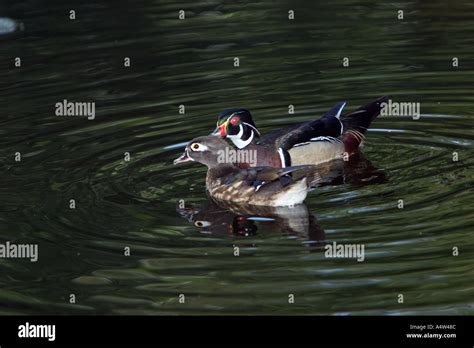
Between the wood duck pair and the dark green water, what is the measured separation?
248mm

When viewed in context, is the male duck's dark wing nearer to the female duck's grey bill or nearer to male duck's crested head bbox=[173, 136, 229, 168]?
male duck's crested head bbox=[173, 136, 229, 168]

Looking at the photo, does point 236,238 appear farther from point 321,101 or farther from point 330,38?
point 330,38

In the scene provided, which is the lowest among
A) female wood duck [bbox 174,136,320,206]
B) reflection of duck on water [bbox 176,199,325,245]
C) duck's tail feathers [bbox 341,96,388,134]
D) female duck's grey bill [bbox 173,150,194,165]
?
reflection of duck on water [bbox 176,199,325,245]

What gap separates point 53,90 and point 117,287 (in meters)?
7.61

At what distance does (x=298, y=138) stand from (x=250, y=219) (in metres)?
2.31

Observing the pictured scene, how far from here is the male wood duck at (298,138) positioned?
14172 mm

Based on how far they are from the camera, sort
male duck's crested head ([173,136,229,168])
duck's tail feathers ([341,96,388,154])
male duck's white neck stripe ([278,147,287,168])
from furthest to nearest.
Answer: duck's tail feathers ([341,96,388,154]) → male duck's white neck stripe ([278,147,287,168]) → male duck's crested head ([173,136,229,168])

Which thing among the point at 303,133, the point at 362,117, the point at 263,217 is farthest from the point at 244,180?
the point at 362,117

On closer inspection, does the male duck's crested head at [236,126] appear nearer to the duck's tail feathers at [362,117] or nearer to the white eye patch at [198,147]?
the white eye patch at [198,147]

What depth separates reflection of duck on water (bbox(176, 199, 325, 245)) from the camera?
38.1 ft

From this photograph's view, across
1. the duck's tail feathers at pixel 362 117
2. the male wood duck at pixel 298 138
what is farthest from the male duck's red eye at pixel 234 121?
the duck's tail feathers at pixel 362 117

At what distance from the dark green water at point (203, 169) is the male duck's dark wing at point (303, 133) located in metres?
0.54

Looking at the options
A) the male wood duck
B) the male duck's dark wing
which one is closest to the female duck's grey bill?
the male wood duck

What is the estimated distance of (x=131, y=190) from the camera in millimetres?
13109
